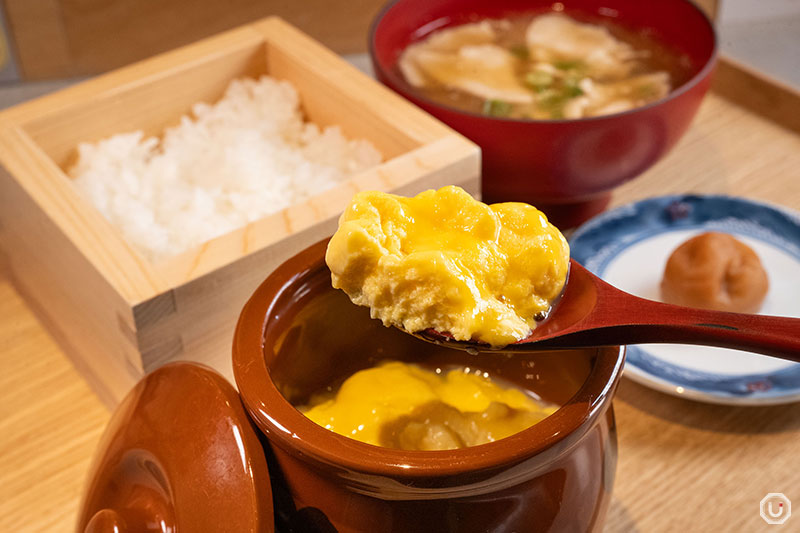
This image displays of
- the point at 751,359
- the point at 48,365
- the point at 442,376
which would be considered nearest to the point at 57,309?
the point at 48,365

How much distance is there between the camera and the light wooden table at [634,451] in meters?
0.88

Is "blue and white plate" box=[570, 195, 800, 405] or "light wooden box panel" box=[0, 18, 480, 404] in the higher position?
"light wooden box panel" box=[0, 18, 480, 404]

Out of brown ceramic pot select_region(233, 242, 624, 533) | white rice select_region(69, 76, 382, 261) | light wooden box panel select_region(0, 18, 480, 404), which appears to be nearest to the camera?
brown ceramic pot select_region(233, 242, 624, 533)

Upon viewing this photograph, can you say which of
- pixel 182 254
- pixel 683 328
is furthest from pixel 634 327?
pixel 182 254

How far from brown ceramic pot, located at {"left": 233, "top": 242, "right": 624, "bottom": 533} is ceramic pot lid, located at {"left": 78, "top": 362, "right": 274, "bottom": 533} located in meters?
0.03

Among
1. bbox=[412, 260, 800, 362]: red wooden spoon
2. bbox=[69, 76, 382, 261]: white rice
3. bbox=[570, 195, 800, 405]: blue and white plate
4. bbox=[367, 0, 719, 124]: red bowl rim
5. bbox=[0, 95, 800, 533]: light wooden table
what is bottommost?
bbox=[0, 95, 800, 533]: light wooden table

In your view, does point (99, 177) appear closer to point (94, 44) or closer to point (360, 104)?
point (360, 104)

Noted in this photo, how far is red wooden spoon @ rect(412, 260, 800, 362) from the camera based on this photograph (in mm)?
599

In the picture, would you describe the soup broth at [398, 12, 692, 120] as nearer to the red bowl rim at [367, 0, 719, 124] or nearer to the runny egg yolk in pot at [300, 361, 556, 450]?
the red bowl rim at [367, 0, 719, 124]

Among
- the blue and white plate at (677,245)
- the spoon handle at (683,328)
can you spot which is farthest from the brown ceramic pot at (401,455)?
the blue and white plate at (677,245)

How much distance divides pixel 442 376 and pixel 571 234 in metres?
0.49

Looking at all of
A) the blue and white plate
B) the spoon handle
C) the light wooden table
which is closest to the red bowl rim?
the blue and white plate

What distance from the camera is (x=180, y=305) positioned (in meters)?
0.85

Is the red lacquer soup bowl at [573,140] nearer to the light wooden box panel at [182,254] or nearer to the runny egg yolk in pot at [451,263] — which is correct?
the light wooden box panel at [182,254]
